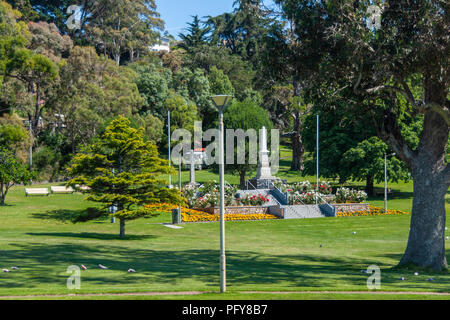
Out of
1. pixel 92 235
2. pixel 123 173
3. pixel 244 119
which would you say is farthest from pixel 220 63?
pixel 92 235

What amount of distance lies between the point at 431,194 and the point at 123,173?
48.6 feet

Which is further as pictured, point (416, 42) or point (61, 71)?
point (61, 71)

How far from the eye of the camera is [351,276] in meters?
17.0

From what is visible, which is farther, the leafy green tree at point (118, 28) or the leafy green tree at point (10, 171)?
the leafy green tree at point (118, 28)

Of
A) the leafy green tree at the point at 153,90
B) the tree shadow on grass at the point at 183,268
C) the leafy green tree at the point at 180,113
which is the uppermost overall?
the leafy green tree at the point at 153,90

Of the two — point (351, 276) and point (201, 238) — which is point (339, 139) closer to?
point (201, 238)

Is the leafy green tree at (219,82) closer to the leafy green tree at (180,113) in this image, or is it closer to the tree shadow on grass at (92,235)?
the leafy green tree at (180,113)

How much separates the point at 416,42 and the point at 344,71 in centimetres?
323

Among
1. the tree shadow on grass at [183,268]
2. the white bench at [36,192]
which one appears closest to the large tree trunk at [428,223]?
the tree shadow on grass at [183,268]

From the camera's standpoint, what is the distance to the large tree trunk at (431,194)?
1925 cm

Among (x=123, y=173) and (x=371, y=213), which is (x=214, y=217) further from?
(x=371, y=213)

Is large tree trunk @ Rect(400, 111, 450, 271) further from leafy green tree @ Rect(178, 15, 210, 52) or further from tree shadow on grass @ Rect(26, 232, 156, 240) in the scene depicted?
leafy green tree @ Rect(178, 15, 210, 52)

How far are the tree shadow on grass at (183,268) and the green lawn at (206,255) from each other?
0.03 metres

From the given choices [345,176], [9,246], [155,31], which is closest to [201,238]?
[9,246]
